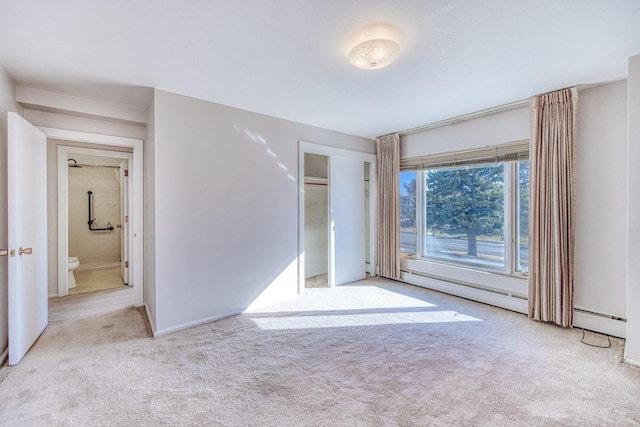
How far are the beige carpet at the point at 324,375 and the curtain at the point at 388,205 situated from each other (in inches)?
62.2

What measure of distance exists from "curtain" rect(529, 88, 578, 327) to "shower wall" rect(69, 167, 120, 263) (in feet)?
24.3

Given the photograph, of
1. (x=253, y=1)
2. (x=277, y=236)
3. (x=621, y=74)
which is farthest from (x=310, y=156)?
(x=621, y=74)

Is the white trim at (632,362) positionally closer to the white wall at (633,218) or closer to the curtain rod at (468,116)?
the white wall at (633,218)

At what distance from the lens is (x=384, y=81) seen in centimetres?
262

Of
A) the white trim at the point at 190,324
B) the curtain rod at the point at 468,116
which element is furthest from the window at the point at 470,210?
the white trim at the point at 190,324

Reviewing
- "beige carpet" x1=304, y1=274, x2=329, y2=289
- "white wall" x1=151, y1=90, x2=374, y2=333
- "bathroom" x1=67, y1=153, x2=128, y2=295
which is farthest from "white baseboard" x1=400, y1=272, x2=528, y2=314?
"bathroom" x1=67, y1=153, x2=128, y2=295

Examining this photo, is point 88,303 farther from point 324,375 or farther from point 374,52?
point 374,52

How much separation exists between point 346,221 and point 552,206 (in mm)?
2589

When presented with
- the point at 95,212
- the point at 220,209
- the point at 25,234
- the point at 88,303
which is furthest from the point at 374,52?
the point at 95,212

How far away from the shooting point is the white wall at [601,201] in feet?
8.62

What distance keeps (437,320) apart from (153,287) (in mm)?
3032

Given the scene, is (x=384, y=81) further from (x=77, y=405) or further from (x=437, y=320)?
(x=77, y=405)

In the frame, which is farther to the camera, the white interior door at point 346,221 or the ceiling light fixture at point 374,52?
the white interior door at point 346,221

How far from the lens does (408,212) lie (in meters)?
4.59
